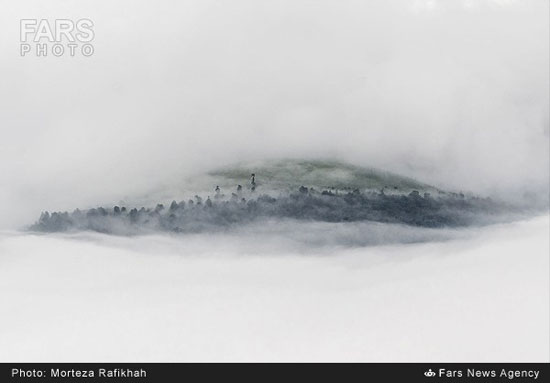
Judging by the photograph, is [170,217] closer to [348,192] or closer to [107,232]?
[107,232]

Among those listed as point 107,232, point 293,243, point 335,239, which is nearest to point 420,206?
point 335,239

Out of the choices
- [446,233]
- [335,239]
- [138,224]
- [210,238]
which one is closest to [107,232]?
[138,224]

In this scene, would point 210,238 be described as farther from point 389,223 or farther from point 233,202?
point 389,223

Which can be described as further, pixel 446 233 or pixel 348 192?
pixel 348 192
